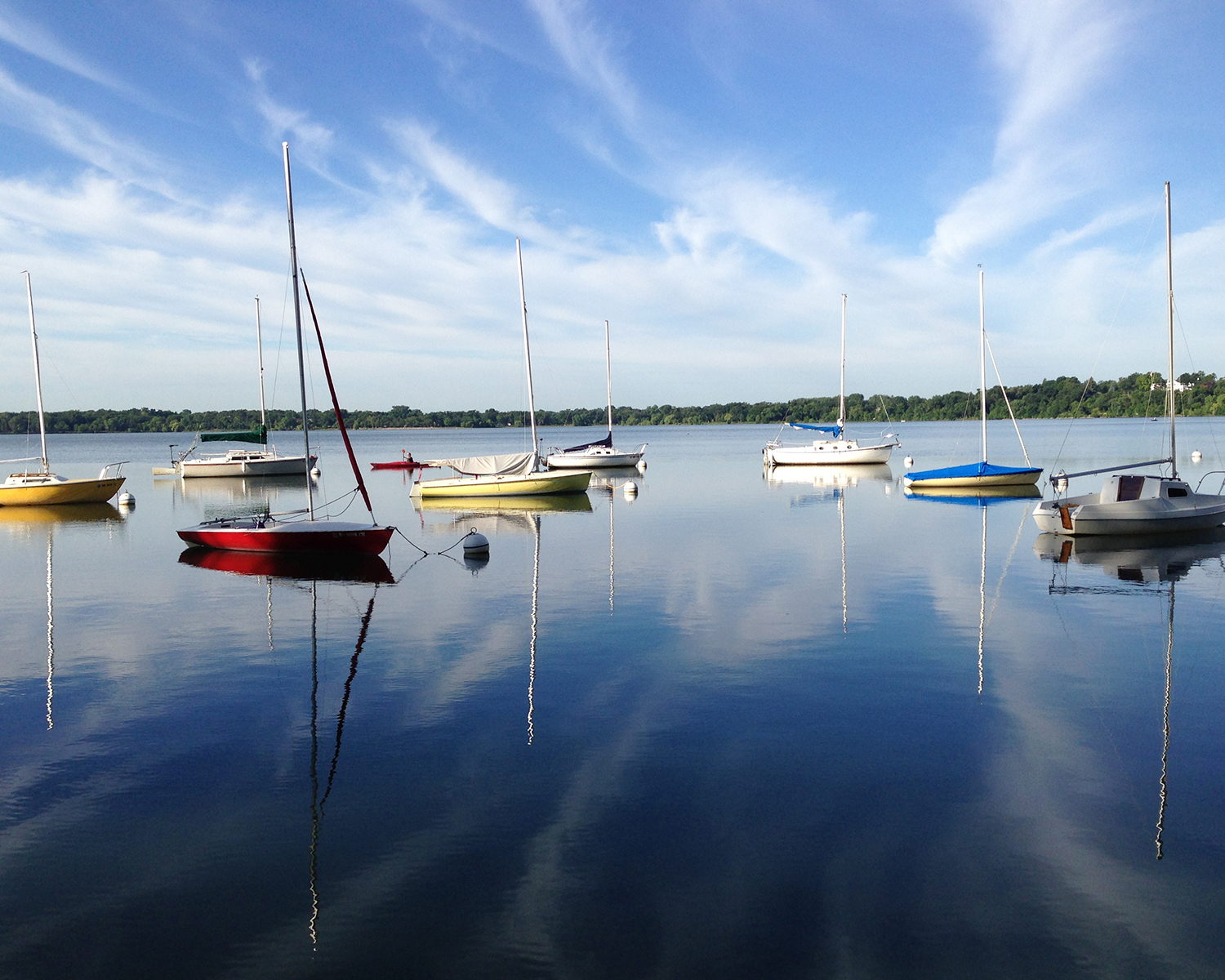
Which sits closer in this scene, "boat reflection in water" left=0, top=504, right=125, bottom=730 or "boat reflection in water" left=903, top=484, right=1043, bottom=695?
"boat reflection in water" left=903, top=484, right=1043, bottom=695

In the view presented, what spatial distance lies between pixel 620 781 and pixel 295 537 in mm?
18576

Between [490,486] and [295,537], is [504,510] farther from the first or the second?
[295,537]

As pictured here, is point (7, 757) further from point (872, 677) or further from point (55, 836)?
point (872, 677)

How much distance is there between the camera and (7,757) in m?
10.2

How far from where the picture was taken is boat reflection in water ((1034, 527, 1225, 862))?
64.1 ft

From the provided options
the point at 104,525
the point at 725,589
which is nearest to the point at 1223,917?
the point at 725,589

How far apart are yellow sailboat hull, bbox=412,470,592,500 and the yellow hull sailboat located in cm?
1513

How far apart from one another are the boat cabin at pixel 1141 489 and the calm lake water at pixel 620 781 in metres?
6.76

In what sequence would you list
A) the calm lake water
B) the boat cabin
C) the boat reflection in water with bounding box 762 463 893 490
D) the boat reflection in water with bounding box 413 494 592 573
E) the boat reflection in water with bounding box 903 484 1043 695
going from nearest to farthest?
the calm lake water < the boat reflection in water with bounding box 903 484 1043 695 < the boat cabin < the boat reflection in water with bounding box 413 494 592 573 < the boat reflection in water with bounding box 762 463 893 490

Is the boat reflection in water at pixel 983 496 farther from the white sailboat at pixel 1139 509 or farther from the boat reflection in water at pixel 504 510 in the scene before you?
the boat reflection in water at pixel 504 510

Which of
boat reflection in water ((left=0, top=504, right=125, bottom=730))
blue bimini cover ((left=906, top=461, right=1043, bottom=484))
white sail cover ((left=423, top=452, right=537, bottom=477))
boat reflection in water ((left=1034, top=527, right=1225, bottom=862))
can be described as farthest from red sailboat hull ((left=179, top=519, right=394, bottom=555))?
blue bimini cover ((left=906, top=461, right=1043, bottom=484))

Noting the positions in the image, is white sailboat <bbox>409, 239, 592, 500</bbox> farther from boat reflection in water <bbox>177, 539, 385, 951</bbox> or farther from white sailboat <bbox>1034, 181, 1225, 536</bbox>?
white sailboat <bbox>1034, 181, 1225, 536</bbox>

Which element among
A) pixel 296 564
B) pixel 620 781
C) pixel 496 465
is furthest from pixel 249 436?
pixel 620 781

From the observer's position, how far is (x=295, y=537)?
83.9ft
